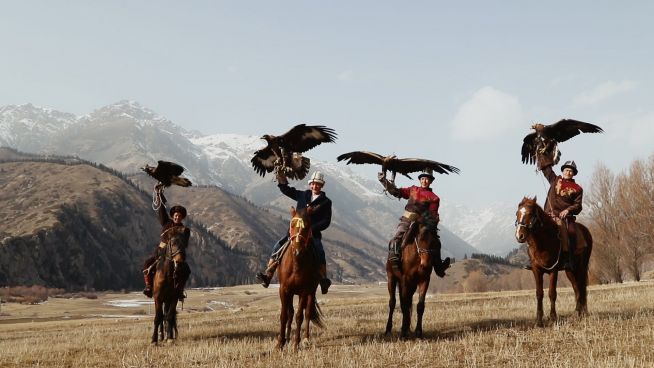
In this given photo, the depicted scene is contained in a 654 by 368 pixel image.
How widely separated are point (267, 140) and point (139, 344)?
255 inches

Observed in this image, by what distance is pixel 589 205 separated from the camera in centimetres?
6188

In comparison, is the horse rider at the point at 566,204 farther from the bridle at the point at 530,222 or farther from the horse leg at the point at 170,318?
the horse leg at the point at 170,318

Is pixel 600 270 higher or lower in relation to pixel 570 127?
lower

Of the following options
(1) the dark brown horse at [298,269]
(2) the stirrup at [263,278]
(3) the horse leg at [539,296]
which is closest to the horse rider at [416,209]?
(1) the dark brown horse at [298,269]

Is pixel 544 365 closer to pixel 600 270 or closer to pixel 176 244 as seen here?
pixel 176 244

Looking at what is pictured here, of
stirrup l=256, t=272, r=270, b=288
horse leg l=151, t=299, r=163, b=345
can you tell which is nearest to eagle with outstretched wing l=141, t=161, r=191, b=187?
horse leg l=151, t=299, r=163, b=345

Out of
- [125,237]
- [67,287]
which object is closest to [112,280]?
[67,287]

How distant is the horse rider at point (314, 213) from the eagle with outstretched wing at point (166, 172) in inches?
155

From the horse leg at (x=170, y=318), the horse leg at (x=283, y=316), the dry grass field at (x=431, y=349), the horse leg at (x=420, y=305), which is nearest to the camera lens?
the dry grass field at (x=431, y=349)

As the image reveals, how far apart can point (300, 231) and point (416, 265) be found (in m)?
3.05

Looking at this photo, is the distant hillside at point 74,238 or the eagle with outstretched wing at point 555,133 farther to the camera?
the distant hillside at point 74,238

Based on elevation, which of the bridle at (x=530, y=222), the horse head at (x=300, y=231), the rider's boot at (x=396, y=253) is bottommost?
the rider's boot at (x=396, y=253)

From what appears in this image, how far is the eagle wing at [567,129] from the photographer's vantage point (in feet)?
49.8

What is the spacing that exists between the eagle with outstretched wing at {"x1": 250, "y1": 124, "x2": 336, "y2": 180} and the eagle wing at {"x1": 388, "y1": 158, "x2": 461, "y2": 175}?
1.79 meters
